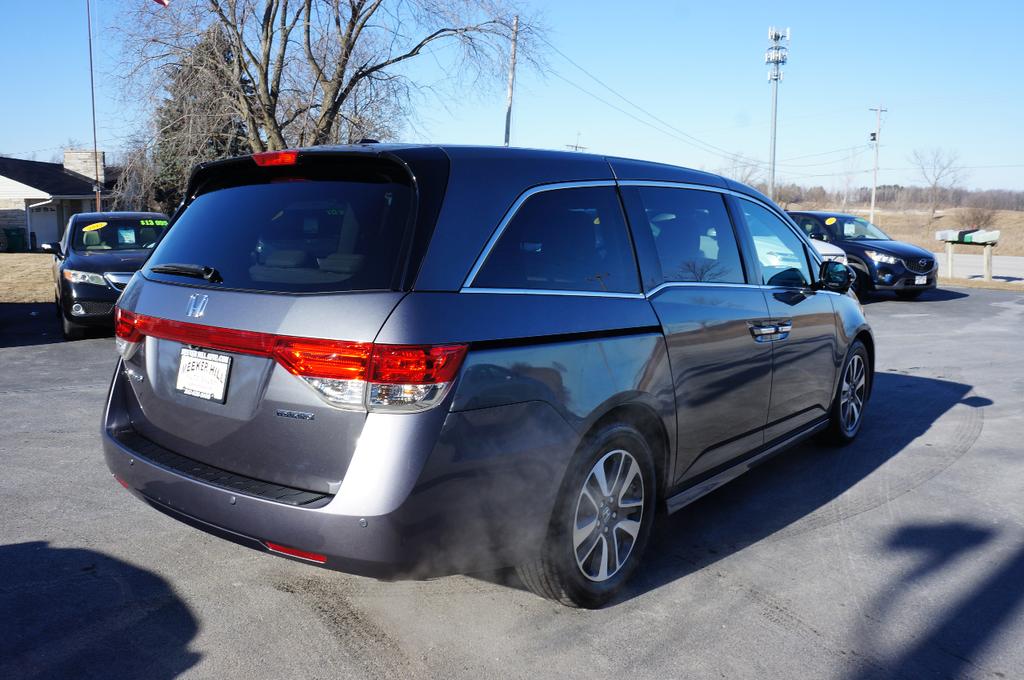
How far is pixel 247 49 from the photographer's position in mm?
20875

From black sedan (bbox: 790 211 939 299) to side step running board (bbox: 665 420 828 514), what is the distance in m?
12.5

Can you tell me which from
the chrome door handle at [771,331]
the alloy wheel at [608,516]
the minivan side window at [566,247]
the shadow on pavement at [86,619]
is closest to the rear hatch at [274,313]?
the minivan side window at [566,247]

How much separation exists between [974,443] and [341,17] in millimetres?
18682

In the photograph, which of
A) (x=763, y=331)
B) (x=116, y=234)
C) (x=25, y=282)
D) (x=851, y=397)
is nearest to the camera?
(x=763, y=331)

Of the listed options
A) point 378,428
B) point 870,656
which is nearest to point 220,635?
point 378,428

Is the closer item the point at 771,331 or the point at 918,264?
the point at 771,331

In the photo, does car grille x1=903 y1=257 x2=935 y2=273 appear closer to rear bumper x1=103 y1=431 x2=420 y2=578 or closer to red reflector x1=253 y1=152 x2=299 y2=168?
red reflector x1=253 y1=152 x2=299 y2=168

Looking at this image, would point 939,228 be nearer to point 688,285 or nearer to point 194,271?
point 688,285

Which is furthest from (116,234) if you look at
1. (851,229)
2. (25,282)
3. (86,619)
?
(851,229)

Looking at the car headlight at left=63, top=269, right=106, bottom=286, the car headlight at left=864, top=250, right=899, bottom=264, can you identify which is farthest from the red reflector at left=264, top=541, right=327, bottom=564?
the car headlight at left=864, top=250, right=899, bottom=264

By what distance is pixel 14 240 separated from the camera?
41781 mm

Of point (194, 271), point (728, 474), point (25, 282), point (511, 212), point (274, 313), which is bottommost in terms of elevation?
point (25, 282)

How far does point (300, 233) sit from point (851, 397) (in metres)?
4.37

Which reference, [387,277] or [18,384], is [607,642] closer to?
[387,277]
